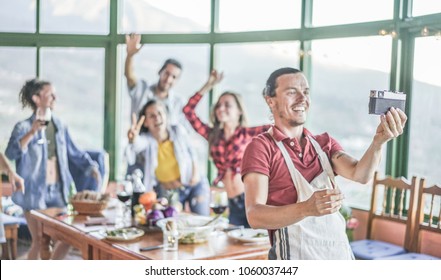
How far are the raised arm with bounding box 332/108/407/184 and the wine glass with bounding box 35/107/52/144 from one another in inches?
43.0

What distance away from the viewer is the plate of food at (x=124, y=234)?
221cm

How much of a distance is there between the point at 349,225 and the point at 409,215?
0.33 m

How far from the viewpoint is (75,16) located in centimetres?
240

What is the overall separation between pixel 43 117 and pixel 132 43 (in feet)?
1.68

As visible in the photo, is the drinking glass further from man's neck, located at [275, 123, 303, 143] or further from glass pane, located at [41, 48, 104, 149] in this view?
man's neck, located at [275, 123, 303, 143]

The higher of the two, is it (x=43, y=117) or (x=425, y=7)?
(x=425, y=7)

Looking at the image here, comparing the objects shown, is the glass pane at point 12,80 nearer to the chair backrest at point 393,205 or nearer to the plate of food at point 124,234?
the plate of food at point 124,234

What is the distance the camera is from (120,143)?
110 inches

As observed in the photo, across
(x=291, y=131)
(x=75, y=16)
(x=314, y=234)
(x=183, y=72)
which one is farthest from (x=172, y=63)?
(x=314, y=234)

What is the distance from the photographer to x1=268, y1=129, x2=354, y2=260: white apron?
1683 mm

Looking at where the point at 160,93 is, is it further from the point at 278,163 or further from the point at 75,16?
the point at 278,163

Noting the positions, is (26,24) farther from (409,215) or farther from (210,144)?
(409,215)

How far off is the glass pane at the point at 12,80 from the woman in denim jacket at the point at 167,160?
3.05 feet
